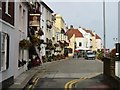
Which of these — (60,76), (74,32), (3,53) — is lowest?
(60,76)

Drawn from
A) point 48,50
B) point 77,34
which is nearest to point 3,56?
point 48,50

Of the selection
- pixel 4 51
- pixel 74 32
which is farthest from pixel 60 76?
pixel 74 32

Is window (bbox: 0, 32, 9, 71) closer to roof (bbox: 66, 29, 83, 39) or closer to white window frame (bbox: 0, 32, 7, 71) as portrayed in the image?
white window frame (bbox: 0, 32, 7, 71)

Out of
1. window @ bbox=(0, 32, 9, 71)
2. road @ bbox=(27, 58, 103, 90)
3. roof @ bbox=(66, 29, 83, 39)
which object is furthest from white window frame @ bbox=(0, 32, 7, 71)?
roof @ bbox=(66, 29, 83, 39)

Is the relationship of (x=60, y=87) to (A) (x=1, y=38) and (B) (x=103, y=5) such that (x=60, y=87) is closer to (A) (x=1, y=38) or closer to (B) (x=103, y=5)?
(A) (x=1, y=38)

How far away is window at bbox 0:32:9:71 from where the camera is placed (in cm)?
1527

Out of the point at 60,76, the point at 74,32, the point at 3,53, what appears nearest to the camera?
the point at 3,53

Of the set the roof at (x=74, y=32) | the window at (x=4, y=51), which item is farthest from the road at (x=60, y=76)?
the roof at (x=74, y=32)

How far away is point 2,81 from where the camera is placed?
49.1 feet

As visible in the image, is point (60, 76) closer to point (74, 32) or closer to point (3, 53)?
point (3, 53)

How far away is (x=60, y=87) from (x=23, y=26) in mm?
9846

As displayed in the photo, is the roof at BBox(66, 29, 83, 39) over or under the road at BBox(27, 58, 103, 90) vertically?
over


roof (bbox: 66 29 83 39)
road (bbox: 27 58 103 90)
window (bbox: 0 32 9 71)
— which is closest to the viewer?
window (bbox: 0 32 9 71)

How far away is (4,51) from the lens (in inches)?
621
